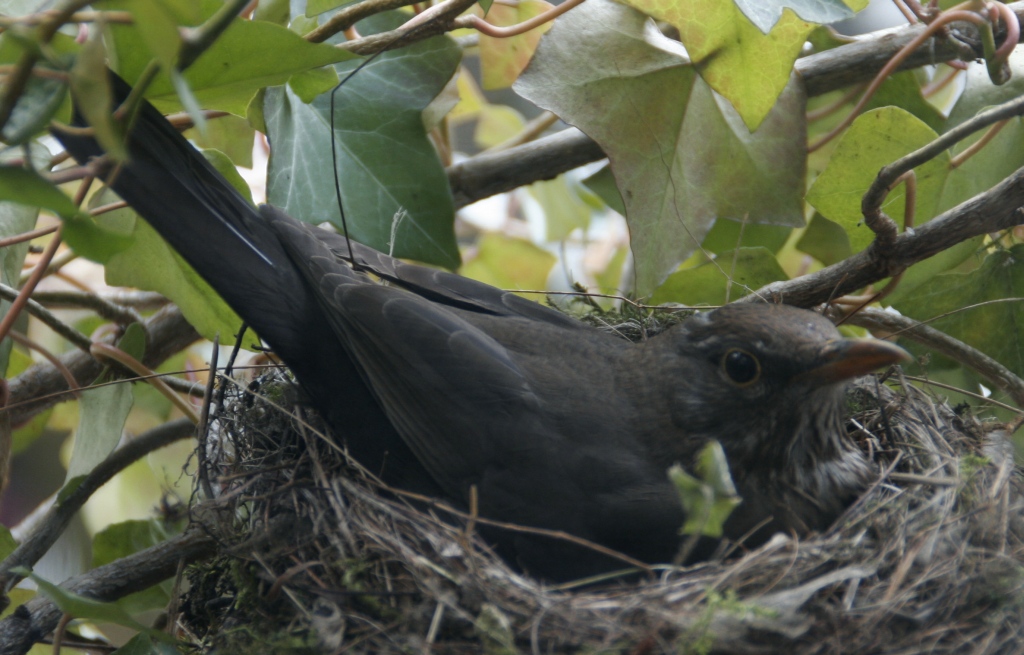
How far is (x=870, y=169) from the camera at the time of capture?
7.45ft

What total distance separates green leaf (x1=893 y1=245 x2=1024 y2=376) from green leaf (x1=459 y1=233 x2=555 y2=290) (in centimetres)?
144

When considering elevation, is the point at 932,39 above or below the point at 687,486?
above

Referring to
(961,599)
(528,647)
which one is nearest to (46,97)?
(528,647)

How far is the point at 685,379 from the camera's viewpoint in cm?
217

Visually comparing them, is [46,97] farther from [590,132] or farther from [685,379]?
[685,379]

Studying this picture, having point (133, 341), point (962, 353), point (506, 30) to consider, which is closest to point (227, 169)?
point (133, 341)

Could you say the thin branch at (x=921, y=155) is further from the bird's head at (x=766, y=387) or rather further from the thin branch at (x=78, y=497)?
the thin branch at (x=78, y=497)

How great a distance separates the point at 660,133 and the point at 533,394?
0.82 meters

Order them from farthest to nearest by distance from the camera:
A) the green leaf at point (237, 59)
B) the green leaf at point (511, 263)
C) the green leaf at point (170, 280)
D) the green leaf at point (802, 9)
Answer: the green leaf at point (511, 263)
the green leaf at point (170, 280)
the green leaf at point (802, 9)
the green leaf at point (237, 59)

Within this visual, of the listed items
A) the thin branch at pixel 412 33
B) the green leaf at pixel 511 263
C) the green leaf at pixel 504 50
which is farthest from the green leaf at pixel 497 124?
the thin branch at pixel 412 33

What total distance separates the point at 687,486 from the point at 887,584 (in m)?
0.62

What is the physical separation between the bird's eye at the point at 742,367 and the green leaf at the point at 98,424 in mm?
1569

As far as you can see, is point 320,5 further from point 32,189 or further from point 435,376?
point 32,189

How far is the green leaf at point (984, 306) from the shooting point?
2352mm
